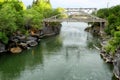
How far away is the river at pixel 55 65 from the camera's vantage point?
117 ft

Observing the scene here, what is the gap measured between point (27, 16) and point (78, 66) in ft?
82.5

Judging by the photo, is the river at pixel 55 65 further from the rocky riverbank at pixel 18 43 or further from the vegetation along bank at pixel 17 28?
Result: the vegetation along bank at pixel 17 28

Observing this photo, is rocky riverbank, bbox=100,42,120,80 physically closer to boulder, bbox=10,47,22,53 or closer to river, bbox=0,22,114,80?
river, bbox=0,22,114,80

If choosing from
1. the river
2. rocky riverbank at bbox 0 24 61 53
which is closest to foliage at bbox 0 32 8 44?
rocky riverbank at bbox 0 24 61 53

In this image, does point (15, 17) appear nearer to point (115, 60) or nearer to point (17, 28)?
point (17, 28)

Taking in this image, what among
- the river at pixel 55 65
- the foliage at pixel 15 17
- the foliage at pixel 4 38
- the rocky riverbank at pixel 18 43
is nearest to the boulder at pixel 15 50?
the rocky riverbank at pixel 18 43

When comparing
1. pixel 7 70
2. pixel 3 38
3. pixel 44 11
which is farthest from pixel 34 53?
pixel 44 11

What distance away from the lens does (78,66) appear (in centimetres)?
4062

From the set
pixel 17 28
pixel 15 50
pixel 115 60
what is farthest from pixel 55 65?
pixel 17 28

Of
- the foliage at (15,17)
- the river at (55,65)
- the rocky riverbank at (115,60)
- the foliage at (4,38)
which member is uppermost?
the foliage at (15,17)

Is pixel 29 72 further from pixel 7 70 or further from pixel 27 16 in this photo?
pixel 27 16

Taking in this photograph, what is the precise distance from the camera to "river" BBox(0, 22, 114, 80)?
3562 cm

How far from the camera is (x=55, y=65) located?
40.9 meters

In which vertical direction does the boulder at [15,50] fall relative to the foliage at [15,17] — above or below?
below
